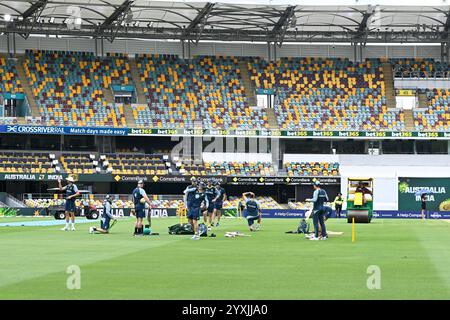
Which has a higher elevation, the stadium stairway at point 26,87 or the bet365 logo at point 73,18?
the bet365 logo at point 73,18

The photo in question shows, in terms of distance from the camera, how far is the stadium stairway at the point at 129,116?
77887mm

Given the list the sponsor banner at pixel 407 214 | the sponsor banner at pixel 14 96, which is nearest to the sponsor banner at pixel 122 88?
the sponsor banner at pixel 14 96

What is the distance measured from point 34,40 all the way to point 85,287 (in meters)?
68.7

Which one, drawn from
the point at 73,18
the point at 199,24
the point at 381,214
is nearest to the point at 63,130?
the point at 73,18

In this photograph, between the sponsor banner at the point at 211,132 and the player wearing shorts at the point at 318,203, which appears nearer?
the player wearing shorts at the point at 318,203

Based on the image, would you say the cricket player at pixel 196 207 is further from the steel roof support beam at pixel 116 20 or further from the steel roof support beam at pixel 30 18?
the steel roof support beam at pixel 30 18

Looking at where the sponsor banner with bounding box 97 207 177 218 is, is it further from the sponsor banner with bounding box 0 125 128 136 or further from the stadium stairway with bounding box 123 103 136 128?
the stadium stairway with bounding box 123 103 136 128

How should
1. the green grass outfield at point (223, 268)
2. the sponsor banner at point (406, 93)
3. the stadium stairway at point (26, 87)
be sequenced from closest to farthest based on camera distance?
1. the green grass outfield at point (223, 268)
2. the stadium stairway at point (26, 87)
3. the sponsor banner at point (406, 93)

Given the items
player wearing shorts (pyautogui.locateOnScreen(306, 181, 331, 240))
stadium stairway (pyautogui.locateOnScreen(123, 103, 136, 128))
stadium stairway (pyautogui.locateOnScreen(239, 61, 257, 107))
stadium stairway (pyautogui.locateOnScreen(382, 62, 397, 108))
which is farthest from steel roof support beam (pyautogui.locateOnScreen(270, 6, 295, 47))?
player wearing shorts (pyautogui.locateOnScreen(306, 181, 331, 240))

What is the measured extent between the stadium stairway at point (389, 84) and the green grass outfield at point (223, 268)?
5334 centimetres

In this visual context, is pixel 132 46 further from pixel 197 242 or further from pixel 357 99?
pixel 197 242

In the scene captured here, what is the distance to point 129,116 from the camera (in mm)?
78875

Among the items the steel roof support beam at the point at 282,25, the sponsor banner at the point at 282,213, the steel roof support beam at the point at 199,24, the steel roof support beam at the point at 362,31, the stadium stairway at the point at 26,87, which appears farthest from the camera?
the steel roof support beam at the point at 362,31
